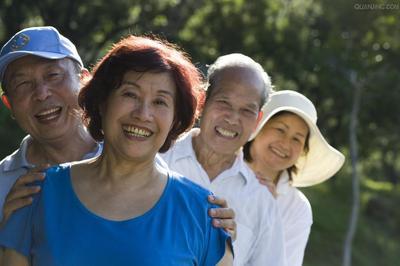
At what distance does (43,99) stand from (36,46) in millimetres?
219

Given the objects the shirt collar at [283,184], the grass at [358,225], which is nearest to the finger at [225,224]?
the shirt collar at [283,184]

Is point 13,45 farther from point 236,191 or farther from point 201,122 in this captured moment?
point 236,191

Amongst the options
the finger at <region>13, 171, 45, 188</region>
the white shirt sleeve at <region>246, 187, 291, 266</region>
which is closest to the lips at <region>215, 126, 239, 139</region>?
the white shirt sleeve at <region>246, 187, 291, 266</region>

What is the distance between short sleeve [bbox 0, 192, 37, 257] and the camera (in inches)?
96.4

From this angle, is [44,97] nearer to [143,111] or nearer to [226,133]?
[143,111]

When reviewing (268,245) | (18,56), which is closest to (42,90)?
(18,56)

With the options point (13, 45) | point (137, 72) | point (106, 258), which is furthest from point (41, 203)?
point (13, 45)

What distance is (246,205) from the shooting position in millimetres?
3406

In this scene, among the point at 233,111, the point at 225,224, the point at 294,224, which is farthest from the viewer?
the point at 294,224

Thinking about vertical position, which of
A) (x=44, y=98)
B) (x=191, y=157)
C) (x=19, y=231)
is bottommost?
(x=19, y=231)

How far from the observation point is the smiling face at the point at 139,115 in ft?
8.05

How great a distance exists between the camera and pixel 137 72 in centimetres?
248

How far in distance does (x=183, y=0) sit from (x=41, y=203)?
823 centimetres

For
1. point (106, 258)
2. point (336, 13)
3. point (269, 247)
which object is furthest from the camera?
point (336, 13)
